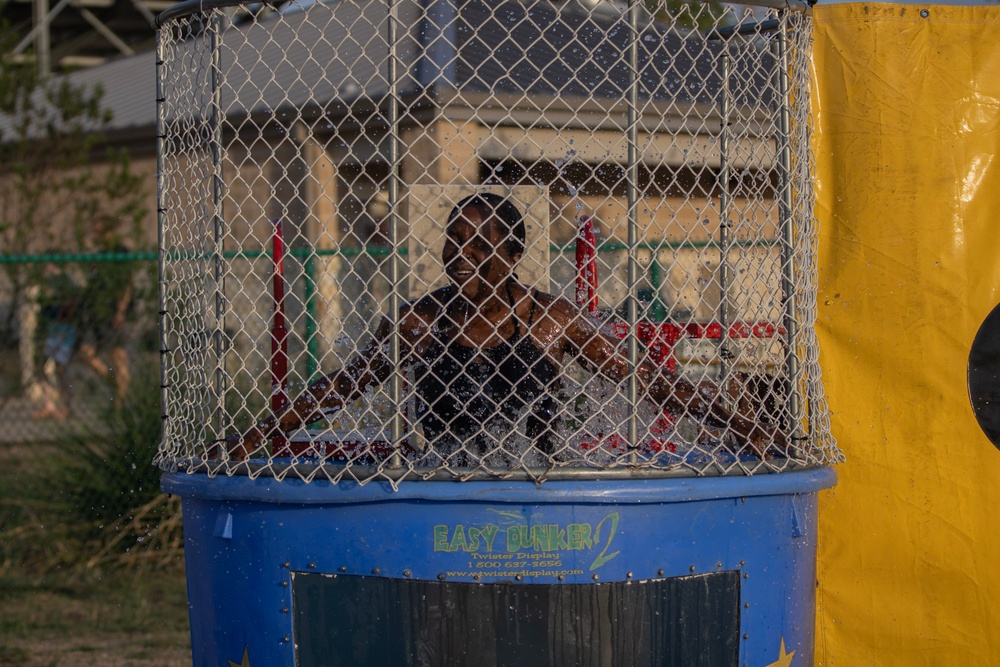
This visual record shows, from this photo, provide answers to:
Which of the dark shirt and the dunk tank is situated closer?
the dunk tank

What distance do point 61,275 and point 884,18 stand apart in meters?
5.93

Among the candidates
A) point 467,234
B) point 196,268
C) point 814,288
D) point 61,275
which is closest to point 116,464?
point 61,275

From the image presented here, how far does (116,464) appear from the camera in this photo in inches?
271

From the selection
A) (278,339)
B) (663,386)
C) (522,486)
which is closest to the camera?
(522,486)

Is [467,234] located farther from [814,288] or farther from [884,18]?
[884,18]

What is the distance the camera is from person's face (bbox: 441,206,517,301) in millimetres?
3449

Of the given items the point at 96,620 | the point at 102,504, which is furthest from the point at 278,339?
the point at 102,504

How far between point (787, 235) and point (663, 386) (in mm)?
613

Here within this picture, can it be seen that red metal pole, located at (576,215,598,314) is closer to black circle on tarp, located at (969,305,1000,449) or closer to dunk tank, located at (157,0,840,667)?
dunk tank, located at (157,0,840,667)

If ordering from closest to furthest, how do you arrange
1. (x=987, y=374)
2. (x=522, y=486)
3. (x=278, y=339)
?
(x=522, y=486) → (x=278, y=339) → (x=987, y=374)

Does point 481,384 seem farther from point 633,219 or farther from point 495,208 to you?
point 633,219

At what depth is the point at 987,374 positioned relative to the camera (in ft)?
12.6

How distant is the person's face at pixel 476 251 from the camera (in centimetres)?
345

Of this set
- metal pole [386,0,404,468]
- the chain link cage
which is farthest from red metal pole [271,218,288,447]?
metal pole [386,0,404,468]
